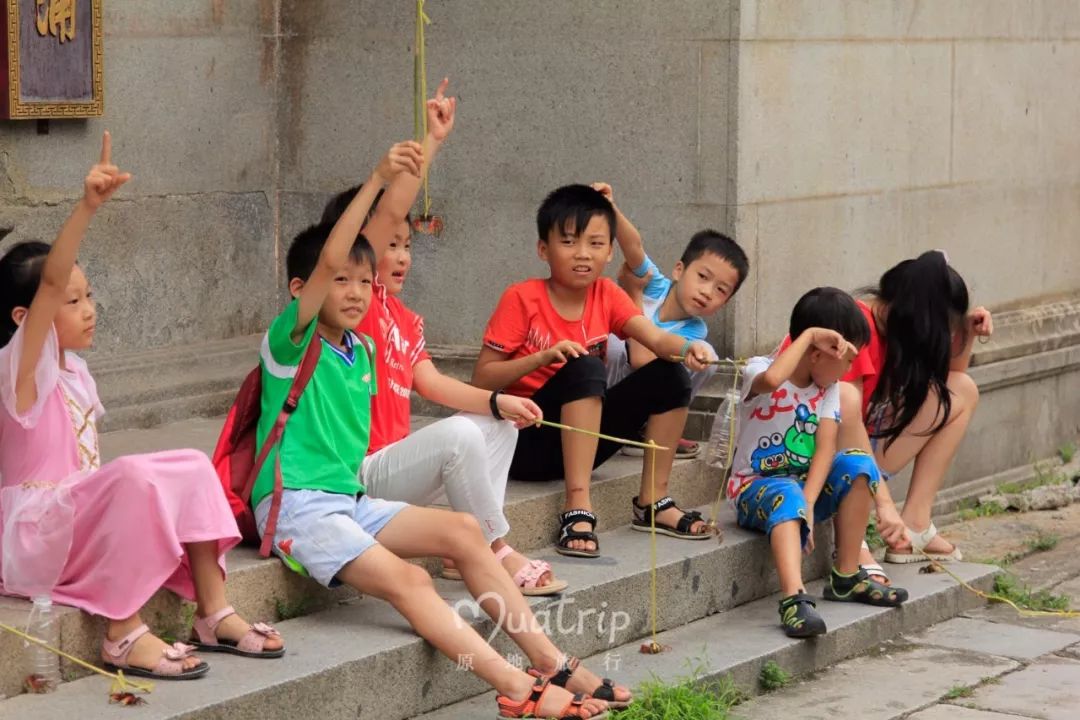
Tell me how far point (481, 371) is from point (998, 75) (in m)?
3.69

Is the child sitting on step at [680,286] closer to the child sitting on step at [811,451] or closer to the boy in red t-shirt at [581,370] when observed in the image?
the boy in red t-shirt at [581,370]

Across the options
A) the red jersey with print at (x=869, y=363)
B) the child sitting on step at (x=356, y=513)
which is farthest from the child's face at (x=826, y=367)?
the child sitting on step at (x=356, y=513)

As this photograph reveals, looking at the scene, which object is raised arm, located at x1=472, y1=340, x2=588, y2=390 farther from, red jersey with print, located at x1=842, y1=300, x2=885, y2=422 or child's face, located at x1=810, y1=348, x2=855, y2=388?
red jersey with print, located at x1=842, y1=300, x2=885, y2=422

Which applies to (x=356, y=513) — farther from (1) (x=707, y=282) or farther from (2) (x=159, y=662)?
(1) (x=707, y=282)

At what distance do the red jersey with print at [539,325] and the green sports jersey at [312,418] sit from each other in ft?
2.94

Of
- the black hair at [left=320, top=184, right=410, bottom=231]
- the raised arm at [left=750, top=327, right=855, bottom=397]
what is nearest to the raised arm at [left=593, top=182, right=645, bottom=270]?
the raised arm at [left=750, top=327, right=855, bottom=397]

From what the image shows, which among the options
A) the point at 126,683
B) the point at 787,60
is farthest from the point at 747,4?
the point at 126,683

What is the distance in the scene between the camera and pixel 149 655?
4258mm

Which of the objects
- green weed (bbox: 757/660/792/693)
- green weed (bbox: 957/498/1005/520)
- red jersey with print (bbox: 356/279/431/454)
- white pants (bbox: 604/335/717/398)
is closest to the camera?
red jersey with print (bbox: 356/279/431/454)

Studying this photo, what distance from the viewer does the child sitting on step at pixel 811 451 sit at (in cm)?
573

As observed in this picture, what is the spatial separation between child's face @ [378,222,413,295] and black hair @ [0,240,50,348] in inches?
45.1

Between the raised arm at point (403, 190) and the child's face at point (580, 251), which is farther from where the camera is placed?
the child's face at point (580, 251)

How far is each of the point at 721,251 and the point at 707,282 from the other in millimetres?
112

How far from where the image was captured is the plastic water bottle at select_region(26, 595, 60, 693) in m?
4.15
